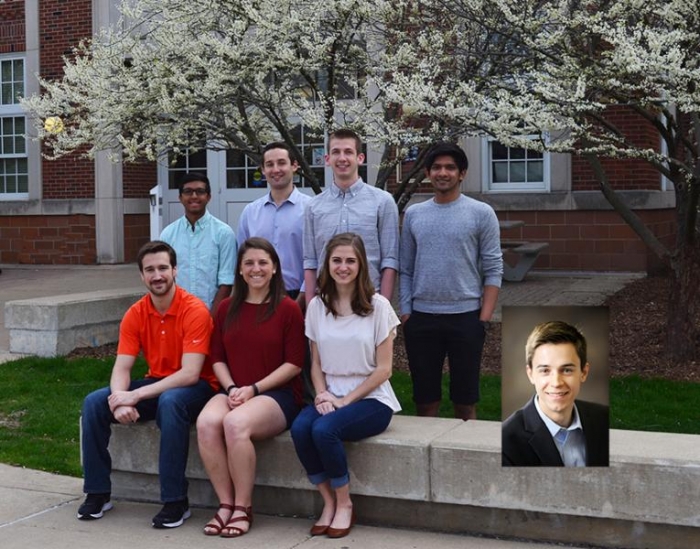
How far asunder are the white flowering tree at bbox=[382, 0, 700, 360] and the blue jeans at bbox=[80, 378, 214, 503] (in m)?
3.59

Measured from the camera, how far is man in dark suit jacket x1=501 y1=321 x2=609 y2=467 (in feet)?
14.3

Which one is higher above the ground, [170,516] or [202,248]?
[202,248]

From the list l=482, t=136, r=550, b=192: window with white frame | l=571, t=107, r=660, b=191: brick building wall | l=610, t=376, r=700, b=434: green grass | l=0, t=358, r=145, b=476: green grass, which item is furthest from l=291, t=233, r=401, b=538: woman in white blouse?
l=482, t=136, r=550, b=192: window with white frame

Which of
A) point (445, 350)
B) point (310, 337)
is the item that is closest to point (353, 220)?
point (310, 337)

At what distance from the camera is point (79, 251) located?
19.7 meters

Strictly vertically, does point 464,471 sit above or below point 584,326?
below

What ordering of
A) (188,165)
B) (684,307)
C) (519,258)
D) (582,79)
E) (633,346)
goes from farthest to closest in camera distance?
(188,165), (519,258), (633,346), (684,307), (582,79)

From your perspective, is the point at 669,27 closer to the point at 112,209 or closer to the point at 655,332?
the point at 655,332

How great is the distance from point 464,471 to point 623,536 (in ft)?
2.49

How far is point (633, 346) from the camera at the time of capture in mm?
9781

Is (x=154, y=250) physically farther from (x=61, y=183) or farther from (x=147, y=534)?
(x=61, y=183)

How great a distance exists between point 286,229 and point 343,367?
119 cm

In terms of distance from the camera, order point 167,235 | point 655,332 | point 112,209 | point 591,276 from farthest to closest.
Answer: point 112,209 < point 591,276 < point 655,332 < point 167,235

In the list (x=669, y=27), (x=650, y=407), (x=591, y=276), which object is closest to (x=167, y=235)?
(x=650, y=407)
